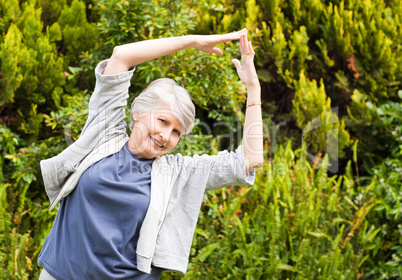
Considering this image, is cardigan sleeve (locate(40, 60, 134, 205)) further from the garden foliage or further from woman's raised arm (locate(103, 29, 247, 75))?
the garden foliage

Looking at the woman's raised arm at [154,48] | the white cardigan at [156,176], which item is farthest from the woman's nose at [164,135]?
the woman's raised arm at [154,48]

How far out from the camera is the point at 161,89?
1850mm

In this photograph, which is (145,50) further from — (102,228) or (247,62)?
(102,228)

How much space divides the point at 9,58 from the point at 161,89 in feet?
7.43

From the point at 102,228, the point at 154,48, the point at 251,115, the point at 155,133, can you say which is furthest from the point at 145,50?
the point at 102,228

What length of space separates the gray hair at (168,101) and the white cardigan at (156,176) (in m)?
0.08

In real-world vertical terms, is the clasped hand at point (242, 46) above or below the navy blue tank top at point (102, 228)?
above

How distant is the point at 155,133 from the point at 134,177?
0.63 ft

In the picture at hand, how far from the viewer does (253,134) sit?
1821 millimetres

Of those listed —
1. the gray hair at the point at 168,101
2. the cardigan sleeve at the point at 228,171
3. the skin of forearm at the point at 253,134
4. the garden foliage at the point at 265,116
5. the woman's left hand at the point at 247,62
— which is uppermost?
the woman's left hand at the point at 247,62

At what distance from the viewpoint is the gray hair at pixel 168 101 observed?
5.97ft

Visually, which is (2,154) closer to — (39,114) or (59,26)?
(39,114)

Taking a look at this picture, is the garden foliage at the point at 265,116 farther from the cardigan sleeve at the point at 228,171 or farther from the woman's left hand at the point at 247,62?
the woman's left hand at the point at 247,62

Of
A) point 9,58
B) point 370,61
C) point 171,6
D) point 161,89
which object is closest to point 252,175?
point 161,89
